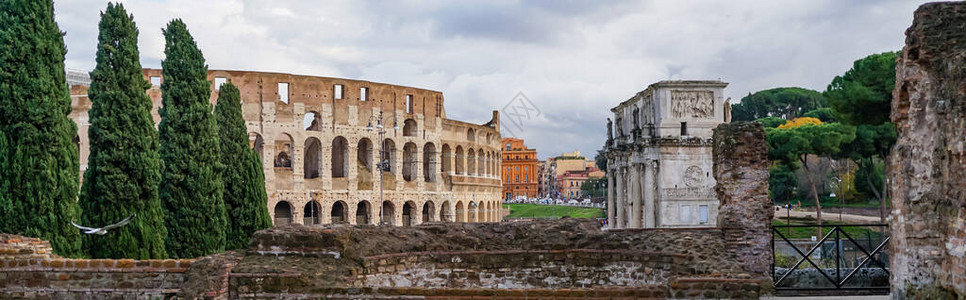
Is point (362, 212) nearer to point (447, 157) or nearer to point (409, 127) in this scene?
point (409, 127)

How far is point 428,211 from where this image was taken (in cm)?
4169

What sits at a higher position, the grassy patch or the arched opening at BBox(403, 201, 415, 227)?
the arched opening at BBox(403, 201, 415, 227)

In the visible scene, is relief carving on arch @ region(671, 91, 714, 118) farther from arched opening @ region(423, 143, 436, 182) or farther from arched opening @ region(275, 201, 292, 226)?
arched opening @ region(275, 201, 292, 226)

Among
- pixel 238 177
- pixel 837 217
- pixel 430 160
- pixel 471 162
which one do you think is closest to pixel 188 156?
pixel 238 177

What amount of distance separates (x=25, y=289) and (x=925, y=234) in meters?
9.38

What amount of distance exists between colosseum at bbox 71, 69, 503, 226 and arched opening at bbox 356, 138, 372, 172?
0.05 m

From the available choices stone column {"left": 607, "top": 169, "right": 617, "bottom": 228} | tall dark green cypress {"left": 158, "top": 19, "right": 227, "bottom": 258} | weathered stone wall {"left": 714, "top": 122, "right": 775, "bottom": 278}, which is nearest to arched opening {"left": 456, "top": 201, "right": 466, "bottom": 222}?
stone column {"left": 607, "top": 169, "right": 617, "bottom": 228}

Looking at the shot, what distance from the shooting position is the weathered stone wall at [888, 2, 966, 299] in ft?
21.1

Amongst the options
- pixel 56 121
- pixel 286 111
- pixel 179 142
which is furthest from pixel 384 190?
pixel 56 121

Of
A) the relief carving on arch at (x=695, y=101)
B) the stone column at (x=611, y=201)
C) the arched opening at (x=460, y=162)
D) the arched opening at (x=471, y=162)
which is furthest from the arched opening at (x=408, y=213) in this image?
the relief carving on arch at (x=695, y=101)

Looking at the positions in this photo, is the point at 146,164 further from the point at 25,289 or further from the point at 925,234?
the point at 925,234

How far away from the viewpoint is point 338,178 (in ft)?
120

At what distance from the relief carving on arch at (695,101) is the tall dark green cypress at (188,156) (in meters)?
19.5

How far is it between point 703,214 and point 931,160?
26.6 m
